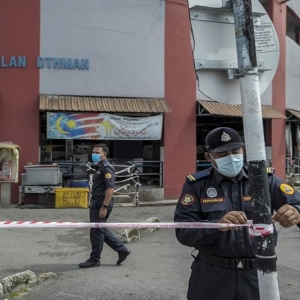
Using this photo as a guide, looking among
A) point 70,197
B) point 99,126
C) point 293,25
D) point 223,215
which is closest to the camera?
point 223,215

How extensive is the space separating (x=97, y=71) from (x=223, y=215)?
11.8m

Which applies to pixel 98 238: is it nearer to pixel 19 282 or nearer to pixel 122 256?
pixel 122 256

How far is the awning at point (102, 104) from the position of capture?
13.5 metres

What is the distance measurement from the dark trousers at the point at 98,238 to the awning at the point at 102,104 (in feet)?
23.0

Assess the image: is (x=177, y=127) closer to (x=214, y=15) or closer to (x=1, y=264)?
(x=1, y=264)

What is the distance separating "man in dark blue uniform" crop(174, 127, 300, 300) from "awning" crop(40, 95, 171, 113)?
35.3ft

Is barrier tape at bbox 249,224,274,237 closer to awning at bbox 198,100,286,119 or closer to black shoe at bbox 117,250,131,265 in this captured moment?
black shoe at bbox 117,250,131,265

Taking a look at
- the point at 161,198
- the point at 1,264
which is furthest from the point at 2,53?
the point at 1,264

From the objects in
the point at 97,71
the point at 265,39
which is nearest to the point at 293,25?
the point at 97,71

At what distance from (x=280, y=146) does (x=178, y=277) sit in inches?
515

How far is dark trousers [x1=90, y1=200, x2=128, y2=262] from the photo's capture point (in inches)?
264

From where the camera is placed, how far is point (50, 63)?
13.9 metres

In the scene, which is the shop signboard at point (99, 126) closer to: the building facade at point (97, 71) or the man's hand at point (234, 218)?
the building facade at point (97, 71)

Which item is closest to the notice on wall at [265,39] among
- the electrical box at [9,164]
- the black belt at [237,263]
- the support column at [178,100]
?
the black belt at [237,263]
